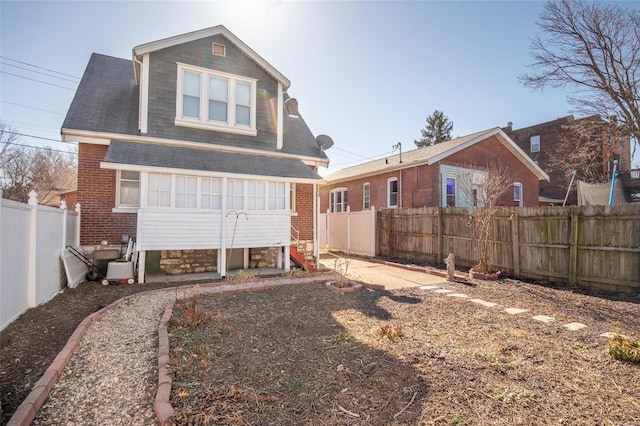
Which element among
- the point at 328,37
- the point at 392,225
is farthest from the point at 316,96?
the point at 392,225

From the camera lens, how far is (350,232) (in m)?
16.3

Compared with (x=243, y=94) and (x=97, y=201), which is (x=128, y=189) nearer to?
(x=97, y=201)

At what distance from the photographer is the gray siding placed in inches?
391

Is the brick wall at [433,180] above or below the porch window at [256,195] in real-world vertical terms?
above

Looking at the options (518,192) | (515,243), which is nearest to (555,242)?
(515,243)

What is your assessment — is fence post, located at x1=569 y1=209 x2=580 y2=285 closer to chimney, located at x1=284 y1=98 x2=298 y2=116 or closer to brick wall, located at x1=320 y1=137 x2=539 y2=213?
brick wall, located at x1=320 y1=137 x2=539 y2=213

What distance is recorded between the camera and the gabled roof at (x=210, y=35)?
9734 mm

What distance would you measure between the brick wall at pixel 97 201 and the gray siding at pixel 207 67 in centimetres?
173

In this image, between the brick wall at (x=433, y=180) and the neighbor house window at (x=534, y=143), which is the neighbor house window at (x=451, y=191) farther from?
the neighbor house window at (x=534, y=143)

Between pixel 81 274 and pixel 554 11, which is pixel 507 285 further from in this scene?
pixel 554 11

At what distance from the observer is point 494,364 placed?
149 inches

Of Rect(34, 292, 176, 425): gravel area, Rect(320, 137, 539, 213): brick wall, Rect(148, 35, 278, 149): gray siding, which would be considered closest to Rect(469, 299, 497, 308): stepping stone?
Rect(34, 292, 176, 425): gravel area

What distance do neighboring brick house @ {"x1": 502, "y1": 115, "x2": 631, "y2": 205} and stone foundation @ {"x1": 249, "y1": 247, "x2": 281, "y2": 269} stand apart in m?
16.8

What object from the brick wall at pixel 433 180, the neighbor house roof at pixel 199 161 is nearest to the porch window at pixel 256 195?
the neighbor house roof at pixel 199 161
